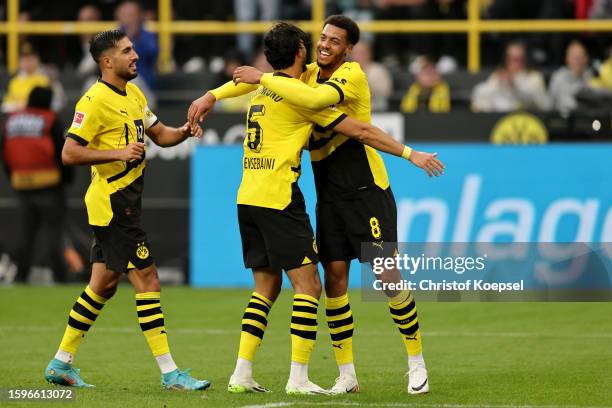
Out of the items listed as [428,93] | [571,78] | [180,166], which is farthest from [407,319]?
[571,78]


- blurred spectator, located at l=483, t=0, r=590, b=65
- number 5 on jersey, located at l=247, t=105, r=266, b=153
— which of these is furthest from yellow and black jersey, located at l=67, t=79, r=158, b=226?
blurred spectator, located at l=483, t=0, r=590, b=65

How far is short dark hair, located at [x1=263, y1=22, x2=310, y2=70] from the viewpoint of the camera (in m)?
8.30

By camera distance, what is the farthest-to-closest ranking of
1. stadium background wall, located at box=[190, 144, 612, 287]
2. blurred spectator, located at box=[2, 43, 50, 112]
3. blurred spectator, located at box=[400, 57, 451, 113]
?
blurred spectator, located at box=[2, 43, 50, 112] → blurred spectator, located at box=[400, 57, 451, 113] → stadium background wall, located at box=[190, 144, 612, 287]

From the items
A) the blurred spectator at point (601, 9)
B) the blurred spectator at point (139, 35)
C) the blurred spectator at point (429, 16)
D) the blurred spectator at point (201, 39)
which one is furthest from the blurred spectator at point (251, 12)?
the blurred spectator at point (601, 9)

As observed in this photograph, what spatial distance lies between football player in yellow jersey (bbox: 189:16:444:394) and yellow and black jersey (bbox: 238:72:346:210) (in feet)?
0.68

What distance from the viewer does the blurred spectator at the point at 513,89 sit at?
17375mm

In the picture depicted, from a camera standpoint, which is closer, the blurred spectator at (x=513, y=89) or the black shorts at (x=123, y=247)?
the black shorts at (x=123, y=247)

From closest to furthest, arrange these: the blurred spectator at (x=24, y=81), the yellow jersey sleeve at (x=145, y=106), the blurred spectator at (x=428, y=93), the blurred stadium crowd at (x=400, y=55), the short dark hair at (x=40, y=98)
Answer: the yellow jersey sleeve at (x=145, y=106)
the short dark hair at (x=40, y=98)
the blurred spectator at (x=428, y=93)
the blurred stadium crowd at (x=400, y=55)
the blurred spectator at (x=24, y=81)

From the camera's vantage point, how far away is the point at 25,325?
1248 cm

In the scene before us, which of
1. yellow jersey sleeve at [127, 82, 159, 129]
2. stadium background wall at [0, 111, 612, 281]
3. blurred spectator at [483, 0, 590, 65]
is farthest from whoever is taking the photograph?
blurred spectator at [483, 0, 590, 65]

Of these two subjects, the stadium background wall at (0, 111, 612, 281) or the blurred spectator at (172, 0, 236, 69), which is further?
the blurred spectator at (172, 0, 236, 69)

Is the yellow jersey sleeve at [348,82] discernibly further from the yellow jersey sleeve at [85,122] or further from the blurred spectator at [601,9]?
the blurred spectator at [601,9]

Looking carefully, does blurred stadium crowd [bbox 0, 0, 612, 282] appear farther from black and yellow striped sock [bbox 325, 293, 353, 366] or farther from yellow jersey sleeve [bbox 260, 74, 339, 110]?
yellow jersey sleeve [bbox 260, 74, 339, 110]

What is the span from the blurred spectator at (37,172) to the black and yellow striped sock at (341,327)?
27.4ft
